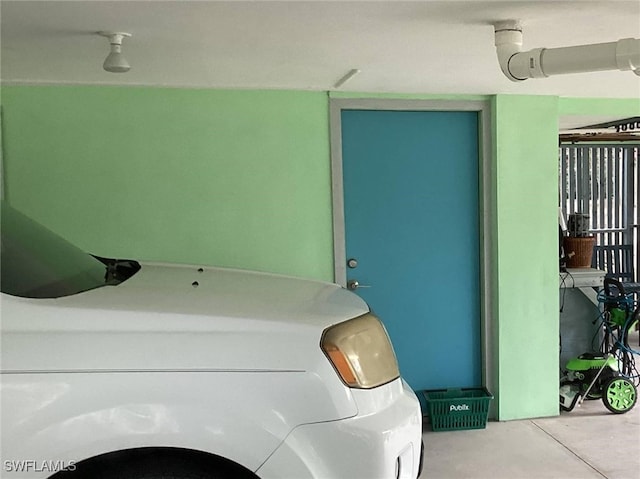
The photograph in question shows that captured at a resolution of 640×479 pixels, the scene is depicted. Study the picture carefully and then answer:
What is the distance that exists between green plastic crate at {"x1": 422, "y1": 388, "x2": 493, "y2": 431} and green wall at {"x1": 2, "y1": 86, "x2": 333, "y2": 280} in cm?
116

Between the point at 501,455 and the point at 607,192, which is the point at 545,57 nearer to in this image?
the point at 501,455

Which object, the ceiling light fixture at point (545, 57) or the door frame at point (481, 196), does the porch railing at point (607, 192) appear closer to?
the door frame at point (481, 196)

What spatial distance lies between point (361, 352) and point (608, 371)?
3.40 metres

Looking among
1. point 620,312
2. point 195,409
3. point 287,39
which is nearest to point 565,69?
point 287,39

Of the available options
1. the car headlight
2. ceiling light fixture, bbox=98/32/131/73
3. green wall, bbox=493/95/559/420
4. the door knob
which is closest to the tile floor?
green wall, bbox=493/95/559/420

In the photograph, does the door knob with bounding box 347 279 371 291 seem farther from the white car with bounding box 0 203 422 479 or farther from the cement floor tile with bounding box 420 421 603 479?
the white car with bounding box 0 203 422 479

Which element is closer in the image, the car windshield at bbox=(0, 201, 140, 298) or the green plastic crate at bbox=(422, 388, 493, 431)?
the car windshield at bbox=(0, 201, 140, 298)

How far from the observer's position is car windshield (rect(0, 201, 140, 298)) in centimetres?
186

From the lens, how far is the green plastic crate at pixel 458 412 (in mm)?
4082

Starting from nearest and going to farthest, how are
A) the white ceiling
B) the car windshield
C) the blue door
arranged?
the car windshield, the white ceiling, the blue door

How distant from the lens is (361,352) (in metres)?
1.74

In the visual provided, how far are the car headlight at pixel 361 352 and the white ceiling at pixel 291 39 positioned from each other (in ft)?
3.87

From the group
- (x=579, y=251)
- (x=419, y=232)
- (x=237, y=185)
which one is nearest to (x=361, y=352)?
(x=237, y=185)

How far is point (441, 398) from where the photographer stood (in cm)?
414
